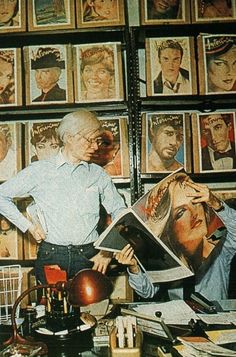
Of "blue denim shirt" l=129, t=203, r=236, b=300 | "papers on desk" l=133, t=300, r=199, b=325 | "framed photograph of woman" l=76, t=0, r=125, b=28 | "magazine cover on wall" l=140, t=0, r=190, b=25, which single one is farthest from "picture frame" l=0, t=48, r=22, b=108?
"papers on desk" l=133, t=300, r=199, b=325

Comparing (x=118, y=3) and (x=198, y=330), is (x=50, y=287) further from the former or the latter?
(x=118, y=3)

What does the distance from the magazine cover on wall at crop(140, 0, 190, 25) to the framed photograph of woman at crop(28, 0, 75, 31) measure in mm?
379

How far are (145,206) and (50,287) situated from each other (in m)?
0.58

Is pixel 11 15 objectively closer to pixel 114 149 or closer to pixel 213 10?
pixel 114 149

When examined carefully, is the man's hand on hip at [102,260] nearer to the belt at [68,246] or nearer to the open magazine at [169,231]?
the belt at [68,246]

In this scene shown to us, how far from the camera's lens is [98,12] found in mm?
2186

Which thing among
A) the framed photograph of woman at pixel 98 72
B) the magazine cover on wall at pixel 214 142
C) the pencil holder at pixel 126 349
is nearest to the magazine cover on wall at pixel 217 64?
the magazine cover on wall at pixel 214 142

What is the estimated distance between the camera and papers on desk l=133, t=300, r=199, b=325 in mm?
1404

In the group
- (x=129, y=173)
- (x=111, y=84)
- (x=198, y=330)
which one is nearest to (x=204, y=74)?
(x=111, y=84)

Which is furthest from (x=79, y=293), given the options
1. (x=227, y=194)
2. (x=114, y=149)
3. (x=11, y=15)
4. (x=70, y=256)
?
(x=11, y=15)

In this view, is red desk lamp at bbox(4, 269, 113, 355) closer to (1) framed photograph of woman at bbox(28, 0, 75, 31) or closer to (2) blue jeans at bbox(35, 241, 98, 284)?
(2) blue jeans at bbox(35, 241, 98, 284)

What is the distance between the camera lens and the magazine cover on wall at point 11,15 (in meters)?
2.19

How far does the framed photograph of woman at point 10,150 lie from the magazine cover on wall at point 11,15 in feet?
1.67

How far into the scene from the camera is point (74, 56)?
219cm
